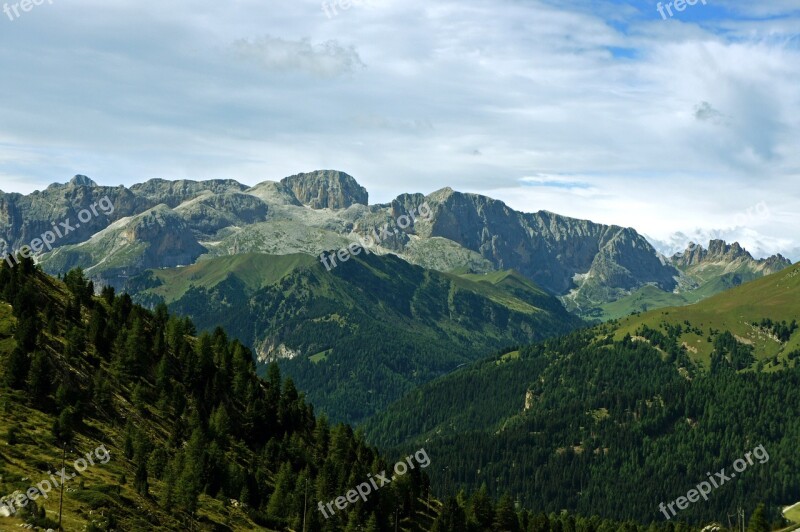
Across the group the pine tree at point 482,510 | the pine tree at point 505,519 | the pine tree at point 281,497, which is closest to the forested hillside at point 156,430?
the pine tree at point 281,497

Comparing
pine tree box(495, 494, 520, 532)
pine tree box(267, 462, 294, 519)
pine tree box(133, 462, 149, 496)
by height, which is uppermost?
pine tree box(133, 462, 149, 496)

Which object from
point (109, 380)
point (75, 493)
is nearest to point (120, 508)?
point (75, 493)

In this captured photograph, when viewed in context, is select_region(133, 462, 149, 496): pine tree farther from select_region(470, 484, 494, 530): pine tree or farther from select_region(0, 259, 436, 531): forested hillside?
select_region(470, 484, 494, 530): pine tree

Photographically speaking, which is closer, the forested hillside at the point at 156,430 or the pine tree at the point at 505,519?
the forested hillside at the point at 156,430

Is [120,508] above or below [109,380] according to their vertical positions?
below


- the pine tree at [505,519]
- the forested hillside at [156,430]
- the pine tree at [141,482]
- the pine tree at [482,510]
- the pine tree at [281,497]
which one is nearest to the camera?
the forested hillside at [156,430]

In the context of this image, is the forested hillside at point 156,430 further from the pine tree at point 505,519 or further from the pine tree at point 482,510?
the pine tree at point 505,519

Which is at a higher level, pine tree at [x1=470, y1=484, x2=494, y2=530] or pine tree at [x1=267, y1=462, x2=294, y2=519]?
pine tree at [x1=267, y1=462, x2=294, y2=519]

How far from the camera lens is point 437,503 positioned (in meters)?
185

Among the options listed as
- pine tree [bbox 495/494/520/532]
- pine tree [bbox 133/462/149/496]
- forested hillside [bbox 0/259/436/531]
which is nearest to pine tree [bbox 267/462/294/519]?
forested hillside [bbox 0/259/436/531]

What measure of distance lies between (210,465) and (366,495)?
3242cm

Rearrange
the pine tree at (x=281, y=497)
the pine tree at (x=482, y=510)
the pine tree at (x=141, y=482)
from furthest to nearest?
the pine tree at (x=482, y=510)
the pine tree at (x=281, y=497)
the pine tree at (x=141, y=482)

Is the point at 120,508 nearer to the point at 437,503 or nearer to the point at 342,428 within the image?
the point at 342,428

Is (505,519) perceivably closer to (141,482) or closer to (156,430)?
(156,430)
